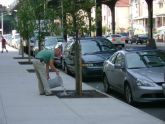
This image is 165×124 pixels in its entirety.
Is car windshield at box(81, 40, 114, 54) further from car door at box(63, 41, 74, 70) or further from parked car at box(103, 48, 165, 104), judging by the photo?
parked car at box(103, 48, 165, 104)

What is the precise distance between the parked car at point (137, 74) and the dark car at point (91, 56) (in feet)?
11.9

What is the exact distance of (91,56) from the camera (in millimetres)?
20438

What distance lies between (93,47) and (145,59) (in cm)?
746

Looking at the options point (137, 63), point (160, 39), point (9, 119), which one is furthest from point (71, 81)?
point (160, 39)

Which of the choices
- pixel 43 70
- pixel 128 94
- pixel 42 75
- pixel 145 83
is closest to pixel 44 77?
pixel 42 75

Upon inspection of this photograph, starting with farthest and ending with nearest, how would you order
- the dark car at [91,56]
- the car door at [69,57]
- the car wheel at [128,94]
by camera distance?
the car door at [69,57] < the dark car at [91,56] < the car wheel at [128,94]

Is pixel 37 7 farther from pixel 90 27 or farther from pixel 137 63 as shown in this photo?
pixel 137 63

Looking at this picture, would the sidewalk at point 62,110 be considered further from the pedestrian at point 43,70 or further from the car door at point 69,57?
the car door at point 69,57

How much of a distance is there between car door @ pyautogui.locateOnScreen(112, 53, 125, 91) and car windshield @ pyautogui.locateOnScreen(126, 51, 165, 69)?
0.19 m

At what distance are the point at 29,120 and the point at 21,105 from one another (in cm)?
227

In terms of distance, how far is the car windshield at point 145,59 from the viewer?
14047 millimetres

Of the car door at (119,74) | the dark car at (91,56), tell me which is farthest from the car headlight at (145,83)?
the dark car at (91,56)

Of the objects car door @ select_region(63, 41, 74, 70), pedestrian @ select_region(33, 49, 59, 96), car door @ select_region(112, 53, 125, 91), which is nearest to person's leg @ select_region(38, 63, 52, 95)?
pedestrian @ select_region(33, 49, 59, 96)

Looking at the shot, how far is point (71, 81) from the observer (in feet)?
63.0
